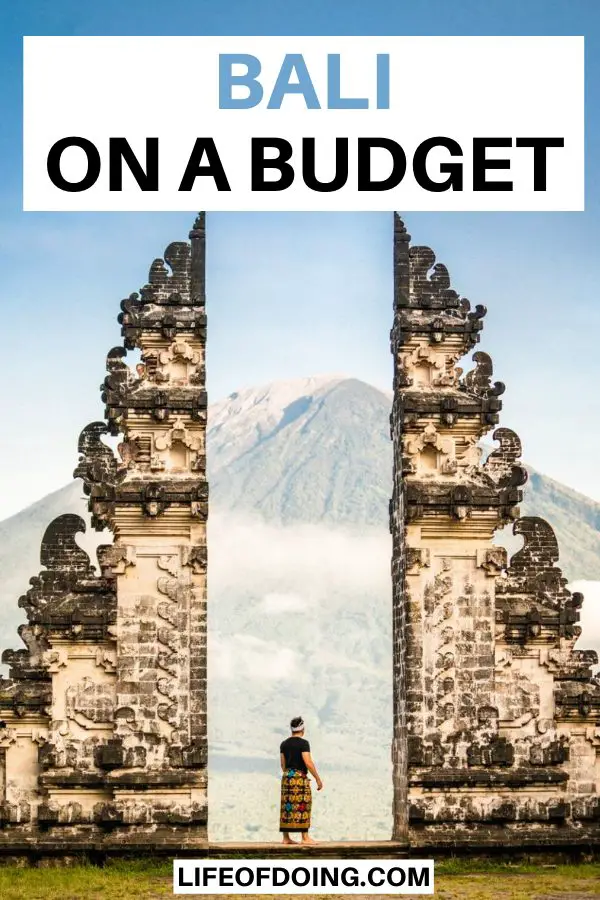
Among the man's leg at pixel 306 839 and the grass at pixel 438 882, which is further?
the man's leg at pixel 306 839

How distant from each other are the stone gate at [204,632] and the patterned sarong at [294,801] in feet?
4.51

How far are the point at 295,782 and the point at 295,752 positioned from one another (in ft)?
1.59

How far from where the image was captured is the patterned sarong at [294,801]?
25.8 m

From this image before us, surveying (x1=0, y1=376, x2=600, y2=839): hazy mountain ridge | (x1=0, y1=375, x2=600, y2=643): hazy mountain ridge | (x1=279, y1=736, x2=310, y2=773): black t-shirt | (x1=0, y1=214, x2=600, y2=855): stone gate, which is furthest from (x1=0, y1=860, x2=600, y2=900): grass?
(x1=0, y1=375, x2=600, y2=643): hazy mountain ridge

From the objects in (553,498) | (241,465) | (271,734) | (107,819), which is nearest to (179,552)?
(107,819)

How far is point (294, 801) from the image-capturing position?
25.8 metres

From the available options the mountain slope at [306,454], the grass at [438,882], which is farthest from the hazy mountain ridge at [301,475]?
the grass at [438,882]

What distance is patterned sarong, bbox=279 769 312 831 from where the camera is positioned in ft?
84.5

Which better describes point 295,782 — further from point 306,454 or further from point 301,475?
point 306,454

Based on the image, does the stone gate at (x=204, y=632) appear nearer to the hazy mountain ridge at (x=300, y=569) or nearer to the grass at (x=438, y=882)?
the grass at (x=438, y=882)

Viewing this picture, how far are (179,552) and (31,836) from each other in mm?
4868

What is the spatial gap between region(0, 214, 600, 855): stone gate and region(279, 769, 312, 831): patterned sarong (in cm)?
138

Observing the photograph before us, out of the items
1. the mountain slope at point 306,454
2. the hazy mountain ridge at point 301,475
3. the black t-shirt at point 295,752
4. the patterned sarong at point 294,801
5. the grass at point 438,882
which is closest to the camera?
the grass at point 438,882

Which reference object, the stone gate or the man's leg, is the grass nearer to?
the stone gate
